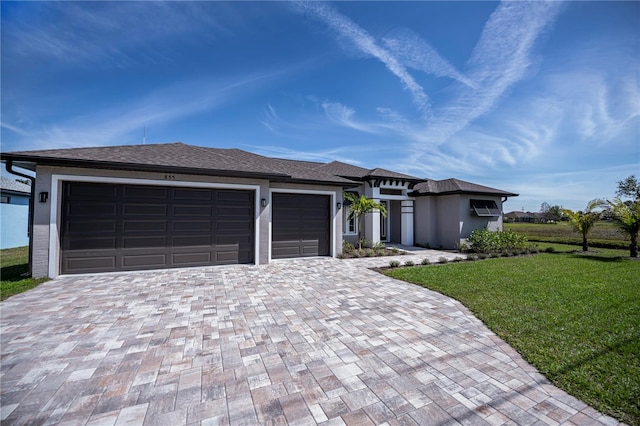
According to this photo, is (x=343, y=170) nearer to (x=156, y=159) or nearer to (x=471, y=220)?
(x=471, y=220)

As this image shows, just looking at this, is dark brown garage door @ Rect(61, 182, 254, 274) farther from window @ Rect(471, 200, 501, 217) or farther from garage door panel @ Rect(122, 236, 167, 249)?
window @ Rect(471, 200, 501, 217)

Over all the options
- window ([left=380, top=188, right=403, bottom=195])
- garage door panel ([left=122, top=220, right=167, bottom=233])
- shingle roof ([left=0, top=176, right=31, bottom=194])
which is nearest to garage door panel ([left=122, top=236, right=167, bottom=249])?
garage door panel ([left=122, top=220, right=167, bottom=233])

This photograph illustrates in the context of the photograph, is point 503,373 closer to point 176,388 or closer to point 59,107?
point 176,388

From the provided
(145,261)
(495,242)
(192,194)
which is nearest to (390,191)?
(495,242)

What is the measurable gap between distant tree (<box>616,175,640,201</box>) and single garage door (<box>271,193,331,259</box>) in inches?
1690

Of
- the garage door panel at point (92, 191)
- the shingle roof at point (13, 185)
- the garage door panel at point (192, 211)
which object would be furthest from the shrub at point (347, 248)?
the shingle roof at point (13, 185)

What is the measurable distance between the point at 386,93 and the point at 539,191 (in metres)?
22.5

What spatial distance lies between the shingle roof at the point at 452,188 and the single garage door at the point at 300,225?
725 cm

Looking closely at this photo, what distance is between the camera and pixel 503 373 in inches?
110

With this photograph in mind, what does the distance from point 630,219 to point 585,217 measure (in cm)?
163

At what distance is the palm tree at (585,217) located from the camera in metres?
12.5

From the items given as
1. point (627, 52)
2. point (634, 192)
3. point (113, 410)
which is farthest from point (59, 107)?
point (634, 192)

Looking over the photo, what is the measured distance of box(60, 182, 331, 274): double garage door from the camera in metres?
7.07

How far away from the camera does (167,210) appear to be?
788cm
